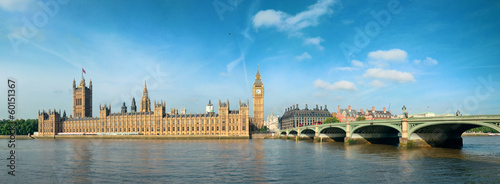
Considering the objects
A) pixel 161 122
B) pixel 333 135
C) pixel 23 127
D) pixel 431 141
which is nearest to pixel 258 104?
pixel 161 122

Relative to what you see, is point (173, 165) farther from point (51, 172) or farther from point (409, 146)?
point (409, 146)

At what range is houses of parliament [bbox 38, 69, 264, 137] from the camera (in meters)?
148

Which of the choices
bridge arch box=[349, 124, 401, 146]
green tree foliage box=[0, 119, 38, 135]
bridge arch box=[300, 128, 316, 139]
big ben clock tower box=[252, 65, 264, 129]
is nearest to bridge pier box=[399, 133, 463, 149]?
bridge arch box=[349, 124, 401, 146]

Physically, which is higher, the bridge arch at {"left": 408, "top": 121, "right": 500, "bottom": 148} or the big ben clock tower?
the big ben clock tower

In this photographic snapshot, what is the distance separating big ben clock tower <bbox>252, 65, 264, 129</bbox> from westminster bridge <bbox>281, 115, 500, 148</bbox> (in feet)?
248

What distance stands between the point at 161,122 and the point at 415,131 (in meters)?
115

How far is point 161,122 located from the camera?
503ft

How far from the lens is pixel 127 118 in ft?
523

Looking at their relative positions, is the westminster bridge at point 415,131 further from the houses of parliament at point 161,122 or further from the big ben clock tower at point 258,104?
the big ben clock tower at point 258,104

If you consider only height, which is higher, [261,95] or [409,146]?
[261,95]

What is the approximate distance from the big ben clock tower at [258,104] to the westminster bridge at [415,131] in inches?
2972

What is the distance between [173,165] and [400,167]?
24834 millimetres

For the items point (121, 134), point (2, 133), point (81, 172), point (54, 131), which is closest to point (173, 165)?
point (81, 172)

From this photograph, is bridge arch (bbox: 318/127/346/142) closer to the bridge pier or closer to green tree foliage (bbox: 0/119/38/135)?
the bridge pier
